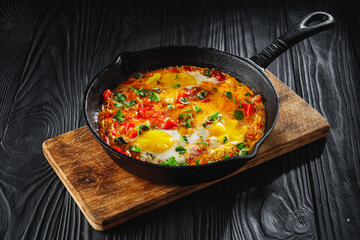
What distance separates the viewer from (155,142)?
3320mm

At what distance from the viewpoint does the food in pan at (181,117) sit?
3301mm

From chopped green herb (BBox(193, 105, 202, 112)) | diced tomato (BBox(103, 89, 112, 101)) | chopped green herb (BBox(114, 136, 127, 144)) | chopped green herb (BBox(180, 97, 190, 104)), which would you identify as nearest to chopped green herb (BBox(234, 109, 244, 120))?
chopped green herb (BBox(193, 105, 202, 112))

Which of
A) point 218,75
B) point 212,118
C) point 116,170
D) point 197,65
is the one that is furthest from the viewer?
point 197,65

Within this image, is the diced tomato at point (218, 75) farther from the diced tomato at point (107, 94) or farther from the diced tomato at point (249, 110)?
the diced tomato at point (107, 94)

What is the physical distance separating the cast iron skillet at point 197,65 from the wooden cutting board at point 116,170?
13 centimetres

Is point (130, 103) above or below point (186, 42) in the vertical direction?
below

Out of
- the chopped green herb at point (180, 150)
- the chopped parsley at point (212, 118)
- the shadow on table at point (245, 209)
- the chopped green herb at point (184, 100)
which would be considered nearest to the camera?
the shadow on table at point (245, 209)

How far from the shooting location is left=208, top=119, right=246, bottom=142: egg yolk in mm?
3428

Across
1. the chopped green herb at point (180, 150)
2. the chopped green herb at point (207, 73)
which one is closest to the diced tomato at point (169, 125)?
the chopped green herb at point (180, 150)

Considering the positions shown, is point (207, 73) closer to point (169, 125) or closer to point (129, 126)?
point (169, 125)

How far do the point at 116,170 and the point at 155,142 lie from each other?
1.35 ft

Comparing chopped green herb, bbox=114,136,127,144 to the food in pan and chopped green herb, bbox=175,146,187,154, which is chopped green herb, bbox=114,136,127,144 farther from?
chopped green herb, bbox=175,146,187,154

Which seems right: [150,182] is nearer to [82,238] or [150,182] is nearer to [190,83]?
[82,238]

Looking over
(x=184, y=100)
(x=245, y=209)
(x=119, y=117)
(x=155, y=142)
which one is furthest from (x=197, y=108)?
(x=245, y=209)
